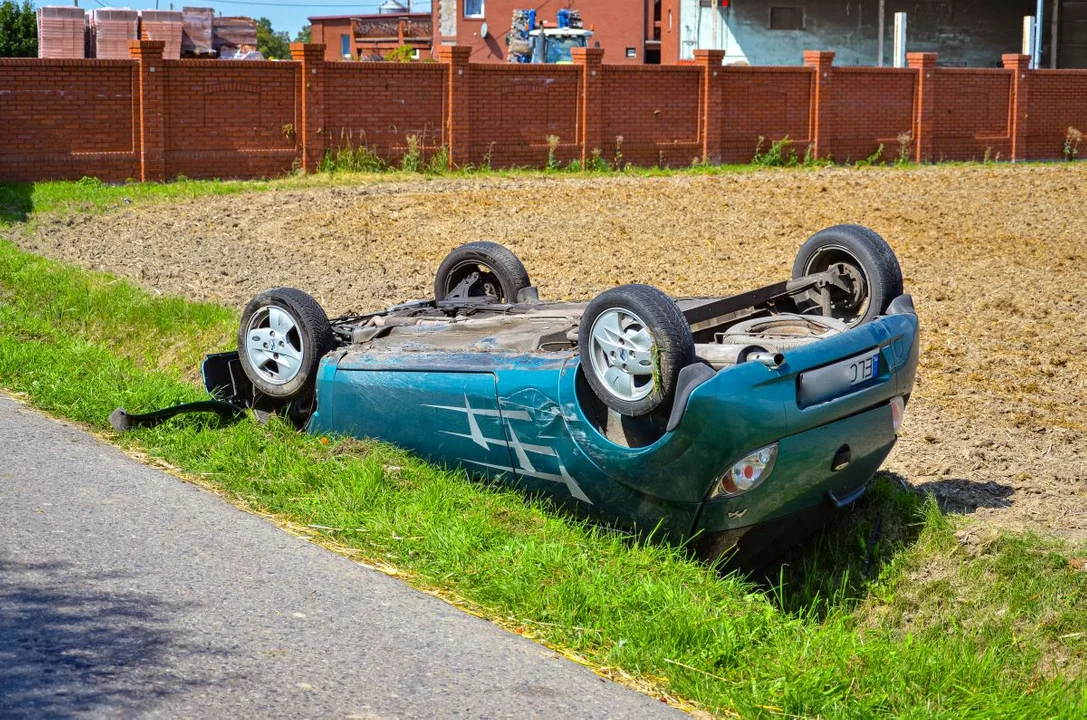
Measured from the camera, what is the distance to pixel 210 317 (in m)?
10.7

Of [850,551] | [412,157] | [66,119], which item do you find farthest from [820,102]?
[850,551]

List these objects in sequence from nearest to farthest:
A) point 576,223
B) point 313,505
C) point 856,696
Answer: point 856,696, point 313,505, point 576,223

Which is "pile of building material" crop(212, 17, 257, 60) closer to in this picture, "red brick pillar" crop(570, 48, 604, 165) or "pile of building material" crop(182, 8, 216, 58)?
"pile of building material" crop(182, 8, 216, 58)

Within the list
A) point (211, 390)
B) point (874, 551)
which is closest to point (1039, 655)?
point (874, 551)

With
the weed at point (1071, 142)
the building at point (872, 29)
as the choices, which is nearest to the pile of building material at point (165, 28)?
the building at point (872, 29)

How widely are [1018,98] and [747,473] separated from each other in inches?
1175

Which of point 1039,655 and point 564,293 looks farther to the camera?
point 564,293

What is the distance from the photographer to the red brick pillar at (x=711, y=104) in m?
29.0

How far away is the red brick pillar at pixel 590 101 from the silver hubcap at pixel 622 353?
2295 centimetres

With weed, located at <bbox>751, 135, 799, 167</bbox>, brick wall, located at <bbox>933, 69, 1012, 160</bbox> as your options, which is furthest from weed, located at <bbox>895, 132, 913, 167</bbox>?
weed, located at <bbox>751, 135, 799, 167</bbox>

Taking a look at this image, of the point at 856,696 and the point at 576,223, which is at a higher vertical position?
the point at 576,223

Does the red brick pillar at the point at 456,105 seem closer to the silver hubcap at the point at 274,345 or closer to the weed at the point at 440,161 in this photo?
the weed at the point at 440,161

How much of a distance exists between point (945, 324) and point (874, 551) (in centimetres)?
449

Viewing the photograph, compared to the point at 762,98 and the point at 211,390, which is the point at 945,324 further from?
the point at 762,98
